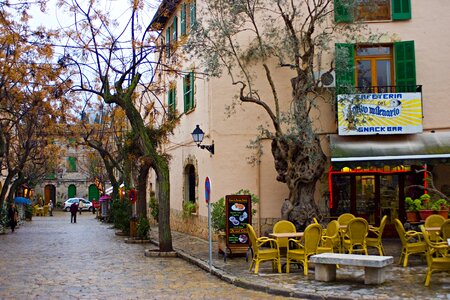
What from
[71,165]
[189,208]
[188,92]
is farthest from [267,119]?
[71,165]

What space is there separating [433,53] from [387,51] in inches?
57.0

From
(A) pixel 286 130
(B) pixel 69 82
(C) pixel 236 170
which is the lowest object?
(C) pixel 236 170

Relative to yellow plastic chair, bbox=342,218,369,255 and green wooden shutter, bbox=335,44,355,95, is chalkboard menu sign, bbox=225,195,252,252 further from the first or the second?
green wooden shutter, bbox=335,44,355,95

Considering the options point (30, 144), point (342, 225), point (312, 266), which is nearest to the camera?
point (312, 266)

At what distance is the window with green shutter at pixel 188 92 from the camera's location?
76.3ft

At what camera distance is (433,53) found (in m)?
19.6

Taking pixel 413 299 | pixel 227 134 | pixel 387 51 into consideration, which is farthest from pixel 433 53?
pixel 413 299

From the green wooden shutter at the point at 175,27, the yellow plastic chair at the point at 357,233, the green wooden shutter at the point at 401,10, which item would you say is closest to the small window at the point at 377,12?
the green wooden shutter at the point at 401,10

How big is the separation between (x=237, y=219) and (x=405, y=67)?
776 centimetres

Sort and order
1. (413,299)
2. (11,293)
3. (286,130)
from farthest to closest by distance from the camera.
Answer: (286,130) < (11,293) < (413,299)

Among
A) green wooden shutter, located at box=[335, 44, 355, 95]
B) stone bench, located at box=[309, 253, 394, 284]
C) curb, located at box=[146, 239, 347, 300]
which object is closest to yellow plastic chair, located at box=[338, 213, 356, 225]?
curb, located at box=[146, 239, 347, 300]

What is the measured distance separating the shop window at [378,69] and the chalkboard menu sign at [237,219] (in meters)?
5.17

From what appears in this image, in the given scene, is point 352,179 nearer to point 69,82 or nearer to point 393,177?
point 393,177

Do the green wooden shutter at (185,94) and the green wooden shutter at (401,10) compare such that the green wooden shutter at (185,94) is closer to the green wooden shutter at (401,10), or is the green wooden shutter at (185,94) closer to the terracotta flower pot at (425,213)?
the green wooden shutter at (401,10)
